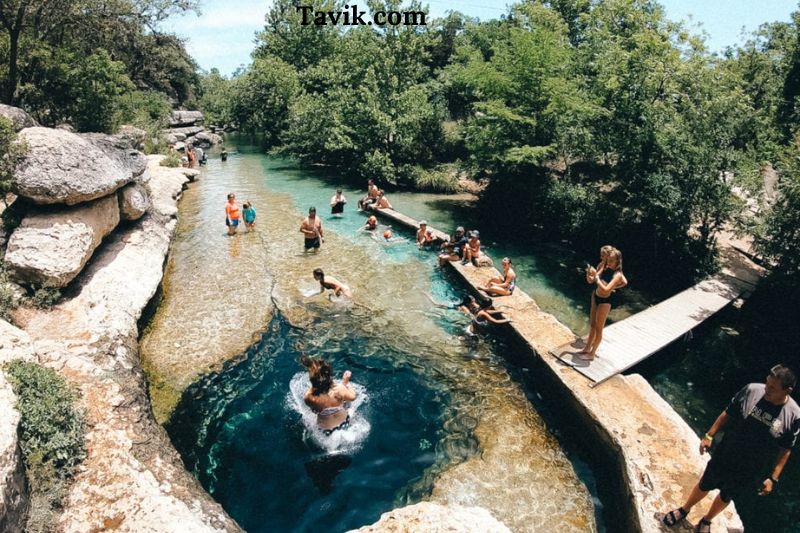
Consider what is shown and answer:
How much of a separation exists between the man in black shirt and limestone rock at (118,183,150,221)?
46.0ft

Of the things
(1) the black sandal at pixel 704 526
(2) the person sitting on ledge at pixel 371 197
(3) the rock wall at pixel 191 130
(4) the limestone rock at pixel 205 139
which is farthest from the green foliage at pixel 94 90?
(1) the black sandal at pixel 704 526

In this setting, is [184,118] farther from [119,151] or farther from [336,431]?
[336,431]

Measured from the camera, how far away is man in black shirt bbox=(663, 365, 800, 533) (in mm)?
4281

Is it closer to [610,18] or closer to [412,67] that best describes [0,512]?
[610,18]

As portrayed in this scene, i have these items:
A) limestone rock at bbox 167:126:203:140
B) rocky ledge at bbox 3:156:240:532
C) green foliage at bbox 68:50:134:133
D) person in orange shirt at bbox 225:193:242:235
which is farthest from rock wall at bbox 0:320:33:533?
limestone rock at bbox 167:126:203:140

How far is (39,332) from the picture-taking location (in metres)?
7.86

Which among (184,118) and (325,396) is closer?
(325,396)

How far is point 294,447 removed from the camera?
6.83m

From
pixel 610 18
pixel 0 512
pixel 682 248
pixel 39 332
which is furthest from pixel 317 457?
pixel 610 18

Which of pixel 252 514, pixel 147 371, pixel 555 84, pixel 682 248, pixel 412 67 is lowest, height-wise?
pixel 252 514

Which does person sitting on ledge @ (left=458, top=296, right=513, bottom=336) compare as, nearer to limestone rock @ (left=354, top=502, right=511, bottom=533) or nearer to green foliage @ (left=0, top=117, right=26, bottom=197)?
limestone rock @ (left=354, top=502, right=511, bottom=533)

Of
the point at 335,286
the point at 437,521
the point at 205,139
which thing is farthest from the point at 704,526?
the point at 205,139

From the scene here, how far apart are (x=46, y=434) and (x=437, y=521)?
4.86m

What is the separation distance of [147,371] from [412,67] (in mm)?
21817
